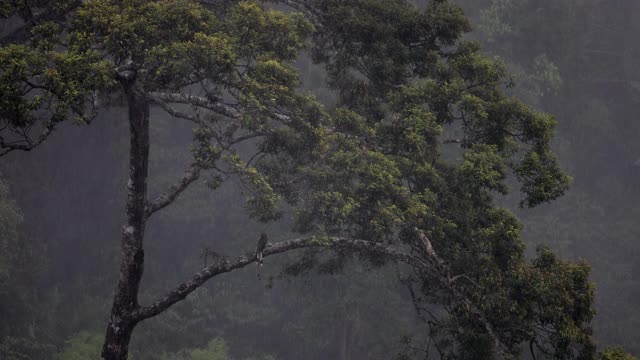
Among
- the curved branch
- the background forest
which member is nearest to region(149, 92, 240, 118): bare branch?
the curved branch

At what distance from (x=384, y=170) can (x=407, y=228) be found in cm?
97

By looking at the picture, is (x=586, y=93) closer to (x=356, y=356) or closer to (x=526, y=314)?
(x=356, y=356)

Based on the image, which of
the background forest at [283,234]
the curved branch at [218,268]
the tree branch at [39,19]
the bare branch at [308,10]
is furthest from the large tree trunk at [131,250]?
the background forest at [283,234]

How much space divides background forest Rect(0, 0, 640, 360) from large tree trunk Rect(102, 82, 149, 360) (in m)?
10.6

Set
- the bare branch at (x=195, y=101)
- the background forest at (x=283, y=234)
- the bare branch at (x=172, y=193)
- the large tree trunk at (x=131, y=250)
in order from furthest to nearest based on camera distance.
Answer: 1. the background forest at (x=283, y=234)
2. the bare branch at (x=172, y=193)
3. the large tree trunk at (x=131, y=250)
4. the bare branch at (x=195, y=101)

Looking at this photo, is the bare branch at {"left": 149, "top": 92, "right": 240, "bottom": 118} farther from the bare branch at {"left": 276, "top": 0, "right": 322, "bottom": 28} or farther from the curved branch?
the bare branch at {"left": 276, "top": 0, "right": 322, "bottom": 28}

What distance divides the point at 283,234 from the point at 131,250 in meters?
14.2

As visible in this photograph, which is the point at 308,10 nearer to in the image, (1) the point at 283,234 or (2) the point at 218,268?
(2) the point at 218,268

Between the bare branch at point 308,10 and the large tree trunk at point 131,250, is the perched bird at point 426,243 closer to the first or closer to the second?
the bare branch at point 308,10

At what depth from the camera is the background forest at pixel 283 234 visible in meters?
22.6

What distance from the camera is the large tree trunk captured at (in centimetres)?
1049

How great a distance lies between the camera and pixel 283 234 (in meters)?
24.7

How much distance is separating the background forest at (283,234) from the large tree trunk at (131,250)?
10.6 meters

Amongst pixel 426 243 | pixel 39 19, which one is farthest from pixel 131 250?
pixel 426 243
